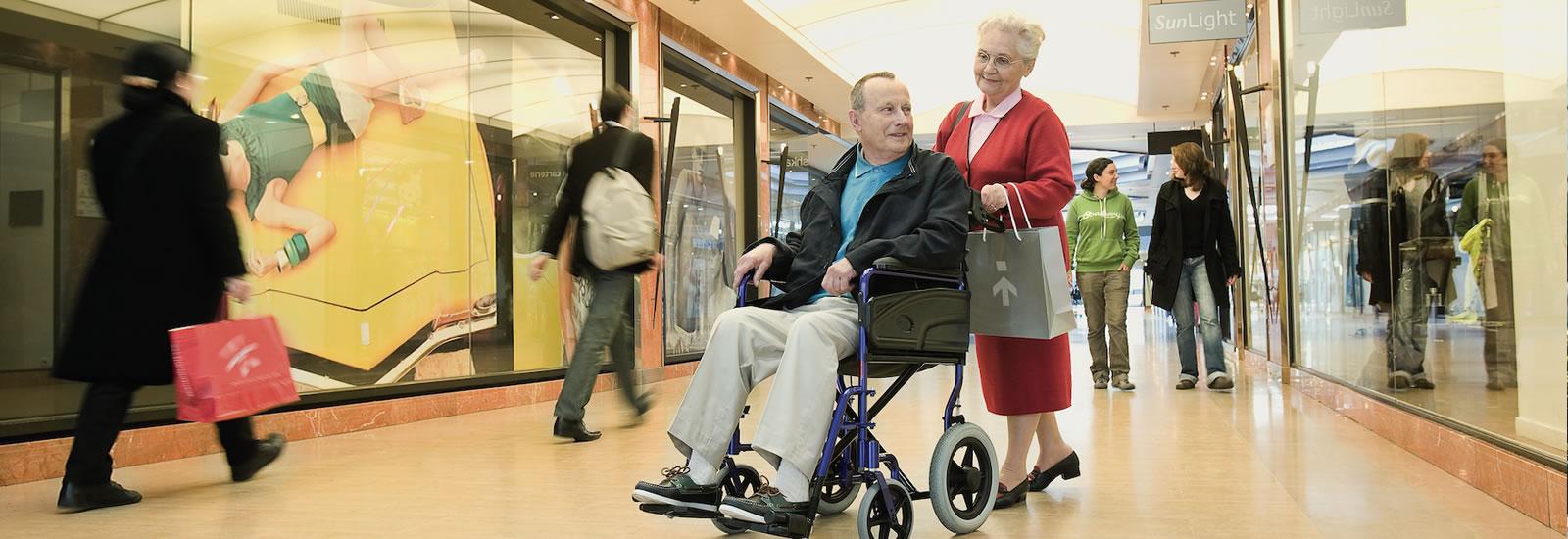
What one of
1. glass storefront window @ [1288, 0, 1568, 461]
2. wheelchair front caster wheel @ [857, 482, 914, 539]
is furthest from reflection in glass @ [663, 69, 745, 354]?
wheelchair front caster wheel @ [857, 482, 914, 539]

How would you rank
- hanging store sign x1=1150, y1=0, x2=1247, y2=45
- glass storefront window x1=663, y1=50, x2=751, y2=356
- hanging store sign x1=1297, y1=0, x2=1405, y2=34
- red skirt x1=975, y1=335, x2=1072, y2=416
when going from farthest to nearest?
glass storefront window x1=663, y1=50, x2=751, y2=356
hanging store sign x1=1150, y1=0, x2=1247, y2=45
hanging store sign x1=1297, y1=0, x2=1405, y2=34
red skirt x1=975, y1=335, x2=1072, y2=416

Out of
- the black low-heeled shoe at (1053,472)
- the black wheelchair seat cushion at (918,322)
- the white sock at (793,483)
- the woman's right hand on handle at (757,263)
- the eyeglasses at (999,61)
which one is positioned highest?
the eyeglasses at (999,61)

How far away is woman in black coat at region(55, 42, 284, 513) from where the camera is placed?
3.31 m

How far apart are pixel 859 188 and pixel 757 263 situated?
1.21 feet

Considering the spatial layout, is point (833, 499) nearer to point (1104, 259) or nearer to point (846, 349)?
point (846, 349)

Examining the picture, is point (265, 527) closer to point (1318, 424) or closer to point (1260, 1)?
point (1318, 424)

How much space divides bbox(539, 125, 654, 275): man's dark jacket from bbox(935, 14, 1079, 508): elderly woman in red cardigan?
218cm

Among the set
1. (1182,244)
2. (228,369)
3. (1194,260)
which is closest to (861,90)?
(228,369)

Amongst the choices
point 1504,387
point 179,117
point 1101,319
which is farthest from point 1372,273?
point 179,117

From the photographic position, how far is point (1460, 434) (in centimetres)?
346

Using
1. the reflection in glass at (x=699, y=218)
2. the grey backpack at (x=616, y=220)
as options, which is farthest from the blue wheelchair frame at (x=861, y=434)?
the reflection in glass at (x=699, y=218)

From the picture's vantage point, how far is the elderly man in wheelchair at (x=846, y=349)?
2.31 metres

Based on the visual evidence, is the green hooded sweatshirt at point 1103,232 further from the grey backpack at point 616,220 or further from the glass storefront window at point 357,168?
the glass storefront window at point 357,168

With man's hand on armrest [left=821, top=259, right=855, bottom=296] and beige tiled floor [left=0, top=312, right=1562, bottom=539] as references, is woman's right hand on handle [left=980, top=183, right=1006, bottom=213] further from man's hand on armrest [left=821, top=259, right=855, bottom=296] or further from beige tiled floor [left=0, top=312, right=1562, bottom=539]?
beige tiled floor [left=0, top=312, right=1562, bottom=539]
